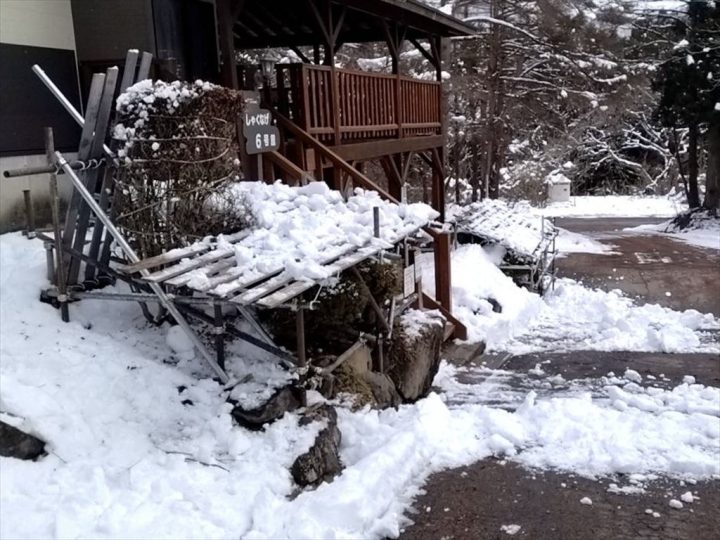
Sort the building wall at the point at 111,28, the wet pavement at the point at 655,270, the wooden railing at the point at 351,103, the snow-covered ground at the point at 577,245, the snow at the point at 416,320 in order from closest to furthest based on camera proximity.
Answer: the snow at the point at 416,320 → the building wall at the point at 111,28 → the wooden railing at the point at 351,103 → the wet pavement at the point at 655,270 → the snow-covered ground at the point at 577,245

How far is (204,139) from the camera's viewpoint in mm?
5848

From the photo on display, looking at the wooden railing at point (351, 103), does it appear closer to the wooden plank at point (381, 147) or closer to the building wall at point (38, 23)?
the wooden plank at point (381, 147)

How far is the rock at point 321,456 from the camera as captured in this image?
4.90m


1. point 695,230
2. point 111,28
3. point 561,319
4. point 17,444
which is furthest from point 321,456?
point 695,230

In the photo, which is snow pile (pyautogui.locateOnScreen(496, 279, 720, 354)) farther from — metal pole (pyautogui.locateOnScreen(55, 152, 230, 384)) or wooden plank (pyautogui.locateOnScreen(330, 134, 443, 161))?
metal pole (pyautogui.locateOnScreen(55, 152, 230, 384))

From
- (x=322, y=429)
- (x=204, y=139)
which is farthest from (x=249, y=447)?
(x=204, y=139)

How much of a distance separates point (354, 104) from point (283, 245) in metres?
5.90

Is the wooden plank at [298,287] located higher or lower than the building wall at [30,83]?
lower

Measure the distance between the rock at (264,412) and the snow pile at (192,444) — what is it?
0.08m

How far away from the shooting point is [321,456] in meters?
5.12

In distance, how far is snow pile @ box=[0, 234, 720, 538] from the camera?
422 centimetres

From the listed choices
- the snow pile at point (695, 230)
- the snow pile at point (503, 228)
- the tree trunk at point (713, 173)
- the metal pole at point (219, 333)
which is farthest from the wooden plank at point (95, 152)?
the tree trunk at point (713, 173)

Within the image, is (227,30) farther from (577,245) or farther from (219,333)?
(577,245)

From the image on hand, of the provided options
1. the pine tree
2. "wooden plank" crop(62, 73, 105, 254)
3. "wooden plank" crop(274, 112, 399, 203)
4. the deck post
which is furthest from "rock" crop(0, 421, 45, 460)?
the pine tree
